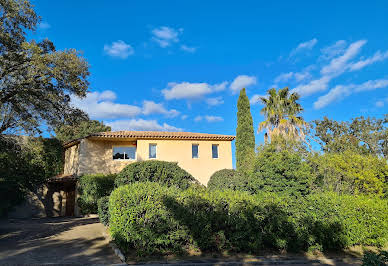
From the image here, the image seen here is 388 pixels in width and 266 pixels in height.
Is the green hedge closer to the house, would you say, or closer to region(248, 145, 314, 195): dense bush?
region(248, 145, 314, 195): dense bush

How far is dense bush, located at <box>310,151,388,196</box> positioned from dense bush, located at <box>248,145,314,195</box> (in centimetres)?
276

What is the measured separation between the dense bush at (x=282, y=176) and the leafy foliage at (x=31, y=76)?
384 inches

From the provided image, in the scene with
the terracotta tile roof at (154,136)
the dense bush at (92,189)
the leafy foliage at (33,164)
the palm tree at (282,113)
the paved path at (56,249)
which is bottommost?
the paved path at (56,249)

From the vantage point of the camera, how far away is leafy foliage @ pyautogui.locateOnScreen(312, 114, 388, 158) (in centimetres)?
3039

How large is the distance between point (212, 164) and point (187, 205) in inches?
602

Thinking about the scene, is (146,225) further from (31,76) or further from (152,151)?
(152,151)

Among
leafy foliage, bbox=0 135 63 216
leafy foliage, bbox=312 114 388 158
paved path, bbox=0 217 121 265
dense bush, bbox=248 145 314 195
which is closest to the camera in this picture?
paved path, bbox=0 217 121 265

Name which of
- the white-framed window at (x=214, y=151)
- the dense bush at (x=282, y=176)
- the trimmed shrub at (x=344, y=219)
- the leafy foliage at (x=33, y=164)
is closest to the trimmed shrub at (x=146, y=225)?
the trimmed shrub at (x=344, y=219)

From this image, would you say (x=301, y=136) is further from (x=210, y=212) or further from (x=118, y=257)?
(x=118, y=257)

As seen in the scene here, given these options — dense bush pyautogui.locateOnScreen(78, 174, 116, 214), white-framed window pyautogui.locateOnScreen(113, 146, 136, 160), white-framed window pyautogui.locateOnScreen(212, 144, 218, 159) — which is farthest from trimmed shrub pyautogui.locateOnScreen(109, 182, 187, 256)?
white-framed window pyautogui.locateOnScreen(212, 144, 218, 159)

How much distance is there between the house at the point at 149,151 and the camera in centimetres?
2098

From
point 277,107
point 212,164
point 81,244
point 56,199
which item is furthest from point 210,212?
point 277,107

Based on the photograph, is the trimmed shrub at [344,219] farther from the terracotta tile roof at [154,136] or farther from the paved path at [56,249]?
the terracotta tile roof at [154,136]

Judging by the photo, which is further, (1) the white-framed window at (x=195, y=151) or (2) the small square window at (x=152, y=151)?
(1) the white-framed window at (x=195, y=151)
